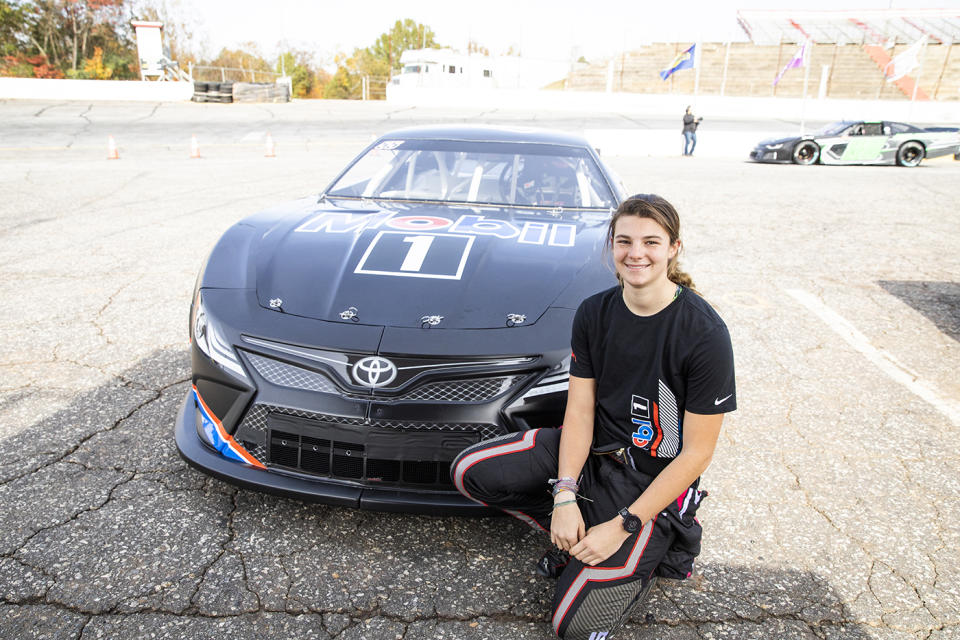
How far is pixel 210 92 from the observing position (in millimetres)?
27922

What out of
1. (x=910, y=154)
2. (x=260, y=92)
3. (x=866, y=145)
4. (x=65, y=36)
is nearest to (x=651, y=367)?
(x=866, y=145)

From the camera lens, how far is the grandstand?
37844 millimetres

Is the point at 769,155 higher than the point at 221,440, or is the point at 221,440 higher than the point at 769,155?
the point at 769,155

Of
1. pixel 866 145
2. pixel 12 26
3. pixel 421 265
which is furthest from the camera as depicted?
pixel 12 26

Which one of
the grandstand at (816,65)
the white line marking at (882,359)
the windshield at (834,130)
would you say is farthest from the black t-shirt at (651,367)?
the grandstand at (816,65)

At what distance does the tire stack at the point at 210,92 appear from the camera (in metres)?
27.9

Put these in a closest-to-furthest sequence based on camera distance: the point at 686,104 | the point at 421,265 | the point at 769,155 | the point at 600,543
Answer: the point at 600,543, the point at 421,265, the point at 769,155, the point at 686,104

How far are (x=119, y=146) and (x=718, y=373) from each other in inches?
653

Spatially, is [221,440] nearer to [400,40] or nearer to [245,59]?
[245,59]

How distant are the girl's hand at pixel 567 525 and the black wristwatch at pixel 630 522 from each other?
0.12 metres

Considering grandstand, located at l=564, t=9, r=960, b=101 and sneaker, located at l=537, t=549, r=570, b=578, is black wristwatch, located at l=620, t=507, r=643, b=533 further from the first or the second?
grandstand, located at l=564, t=9, r=960, b=101

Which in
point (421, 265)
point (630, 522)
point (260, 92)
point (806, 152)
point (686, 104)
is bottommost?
point (630, 522)

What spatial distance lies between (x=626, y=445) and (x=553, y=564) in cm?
47

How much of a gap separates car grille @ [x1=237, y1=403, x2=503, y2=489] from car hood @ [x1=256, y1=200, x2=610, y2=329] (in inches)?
13.9
